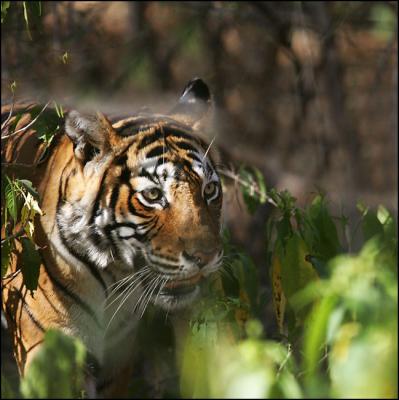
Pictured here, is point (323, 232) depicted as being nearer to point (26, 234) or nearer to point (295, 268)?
point (295, 268)

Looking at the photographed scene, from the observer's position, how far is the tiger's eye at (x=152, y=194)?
3.21 m

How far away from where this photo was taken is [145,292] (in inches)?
133

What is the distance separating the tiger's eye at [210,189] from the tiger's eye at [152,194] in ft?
0.59

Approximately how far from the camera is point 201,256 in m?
3.11

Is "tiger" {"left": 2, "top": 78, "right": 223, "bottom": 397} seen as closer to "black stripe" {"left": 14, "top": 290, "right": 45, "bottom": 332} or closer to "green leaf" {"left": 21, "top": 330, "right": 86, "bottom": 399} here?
"black stripe" {"left": 14, "top": 290, "right": 45, "bottom": 332}

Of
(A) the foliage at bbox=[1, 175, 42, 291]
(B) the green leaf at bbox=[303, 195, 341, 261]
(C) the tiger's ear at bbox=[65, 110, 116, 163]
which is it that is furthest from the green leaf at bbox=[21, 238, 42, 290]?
(B) the green leaf at bbox=[303, 195, 341, 261]

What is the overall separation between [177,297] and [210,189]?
40 cm

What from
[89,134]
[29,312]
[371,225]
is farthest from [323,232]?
[29,312]

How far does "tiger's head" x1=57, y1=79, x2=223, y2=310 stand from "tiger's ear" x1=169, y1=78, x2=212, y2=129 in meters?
0.31

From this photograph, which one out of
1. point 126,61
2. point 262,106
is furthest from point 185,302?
point 262,106

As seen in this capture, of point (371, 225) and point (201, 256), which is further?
point (371, 225)

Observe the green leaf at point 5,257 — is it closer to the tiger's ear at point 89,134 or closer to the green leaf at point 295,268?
the tiger's ear at point 89,134

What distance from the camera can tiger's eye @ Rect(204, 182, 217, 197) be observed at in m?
3.30

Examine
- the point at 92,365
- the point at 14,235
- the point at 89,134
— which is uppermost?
the point at 89,134
